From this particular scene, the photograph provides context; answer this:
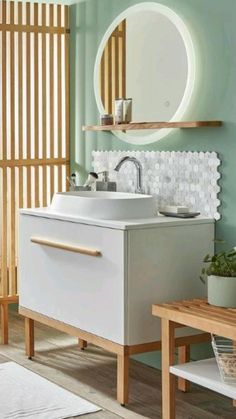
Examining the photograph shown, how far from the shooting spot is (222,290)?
346cm

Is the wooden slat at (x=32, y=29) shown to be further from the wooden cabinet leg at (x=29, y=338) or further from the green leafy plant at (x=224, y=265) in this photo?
the green leafy plant at (x=224, y=265)

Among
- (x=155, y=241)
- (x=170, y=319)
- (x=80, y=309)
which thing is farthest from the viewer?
(x=80, y=309)

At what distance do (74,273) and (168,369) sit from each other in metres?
0.80

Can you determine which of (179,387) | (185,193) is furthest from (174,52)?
(179,387)

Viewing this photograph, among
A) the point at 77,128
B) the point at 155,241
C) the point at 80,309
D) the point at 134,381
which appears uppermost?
the point at 77,128

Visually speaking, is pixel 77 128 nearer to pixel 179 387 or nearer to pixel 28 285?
pixel 28 285

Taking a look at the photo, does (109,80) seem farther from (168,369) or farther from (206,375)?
(206,375)

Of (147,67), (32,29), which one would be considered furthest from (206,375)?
(32,29)

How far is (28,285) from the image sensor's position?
4.50 m

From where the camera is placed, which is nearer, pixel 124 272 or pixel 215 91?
pixel 124 272

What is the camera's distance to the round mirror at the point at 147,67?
412 cm

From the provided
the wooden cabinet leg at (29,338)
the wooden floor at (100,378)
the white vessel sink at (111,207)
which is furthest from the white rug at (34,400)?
the white vessel sink at (111,207)

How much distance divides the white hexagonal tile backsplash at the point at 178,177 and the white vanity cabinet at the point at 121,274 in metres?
0.16

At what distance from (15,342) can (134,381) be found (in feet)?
3.32
